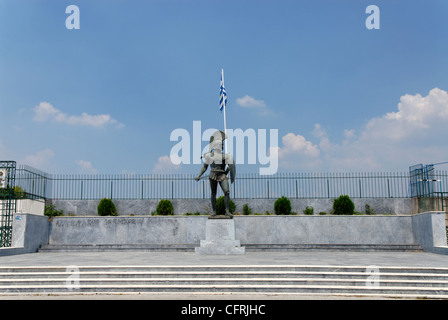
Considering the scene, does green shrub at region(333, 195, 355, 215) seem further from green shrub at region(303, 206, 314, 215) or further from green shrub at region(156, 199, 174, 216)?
green shrub at region(156, 199, 174, 216)

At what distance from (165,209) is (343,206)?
9.67 meters

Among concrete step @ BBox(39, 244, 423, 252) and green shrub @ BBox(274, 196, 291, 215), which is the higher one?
green shrub @ BBox(274, 196, 291, 215)

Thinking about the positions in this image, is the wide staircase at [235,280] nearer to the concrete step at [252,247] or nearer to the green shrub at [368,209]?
the concrete step at [252,247]

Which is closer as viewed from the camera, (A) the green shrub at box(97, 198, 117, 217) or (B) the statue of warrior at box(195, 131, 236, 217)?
(B) the statue of warrior at box(195, 131, 236, 217)

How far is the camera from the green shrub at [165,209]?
21291 mm

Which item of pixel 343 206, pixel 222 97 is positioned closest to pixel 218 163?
pixel 222 97

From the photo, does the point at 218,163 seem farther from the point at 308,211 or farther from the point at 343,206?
the point at 343,206

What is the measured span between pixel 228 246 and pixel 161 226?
529 cm

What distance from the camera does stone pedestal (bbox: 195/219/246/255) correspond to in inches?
613

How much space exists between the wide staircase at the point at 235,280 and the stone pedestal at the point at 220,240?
5826mm

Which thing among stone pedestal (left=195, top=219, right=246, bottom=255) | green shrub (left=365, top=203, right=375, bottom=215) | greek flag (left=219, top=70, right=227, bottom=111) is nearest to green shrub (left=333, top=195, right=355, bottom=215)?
green shrub (left=365, top=203, right=375, bottom=215)

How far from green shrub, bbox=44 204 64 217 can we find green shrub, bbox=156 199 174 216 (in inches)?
221

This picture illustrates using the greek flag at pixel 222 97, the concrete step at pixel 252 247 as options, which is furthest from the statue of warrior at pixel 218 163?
the concrete step at pixel 252 247

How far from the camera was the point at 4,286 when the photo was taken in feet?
30.9
